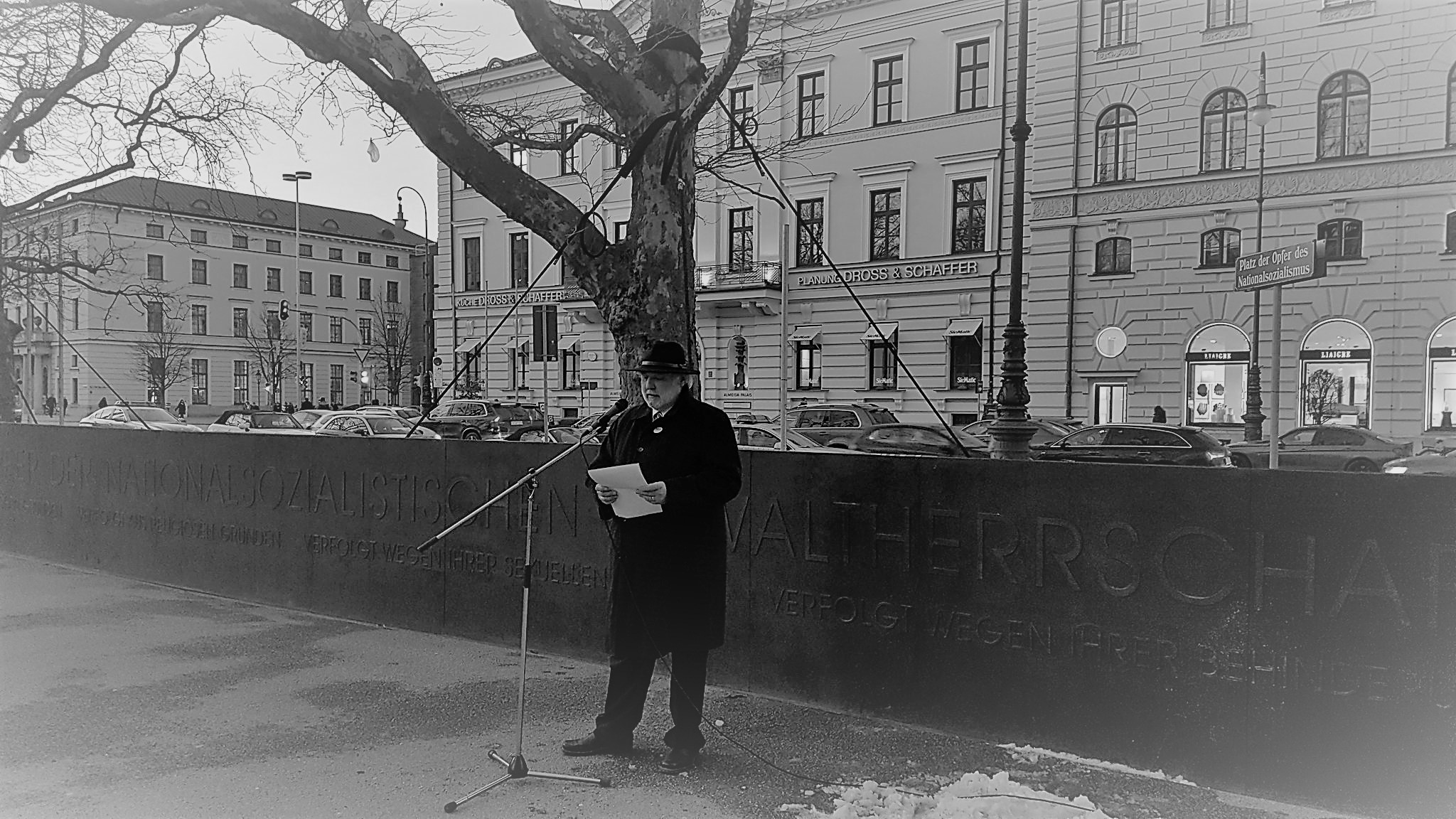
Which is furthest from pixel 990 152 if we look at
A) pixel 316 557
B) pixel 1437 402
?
pixel 316 557

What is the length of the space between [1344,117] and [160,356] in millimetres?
73438

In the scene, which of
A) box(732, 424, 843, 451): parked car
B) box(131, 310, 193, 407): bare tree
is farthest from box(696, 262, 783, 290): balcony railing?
box(131, 310, 193, 407): bare tree

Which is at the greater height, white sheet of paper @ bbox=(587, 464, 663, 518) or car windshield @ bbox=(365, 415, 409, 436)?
white sheet of paper @ bbox=(587, 464, 663, 518)

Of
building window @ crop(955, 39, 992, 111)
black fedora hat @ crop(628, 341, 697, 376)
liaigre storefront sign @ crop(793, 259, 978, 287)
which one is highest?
building window @ crop(955, 39, 992, 111)

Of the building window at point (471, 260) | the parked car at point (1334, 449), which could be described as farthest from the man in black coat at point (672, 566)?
the building window at point (471, 260)

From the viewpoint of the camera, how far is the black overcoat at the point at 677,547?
17.3 ft

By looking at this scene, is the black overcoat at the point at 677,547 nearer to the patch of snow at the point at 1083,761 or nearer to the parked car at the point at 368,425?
the patch of snow at the point at 1083,761

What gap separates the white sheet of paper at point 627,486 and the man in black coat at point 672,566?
4cm

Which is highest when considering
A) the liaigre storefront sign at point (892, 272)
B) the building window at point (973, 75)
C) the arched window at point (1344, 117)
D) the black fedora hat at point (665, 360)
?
the building window at point (973, 75)

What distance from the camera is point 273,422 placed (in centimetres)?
3856

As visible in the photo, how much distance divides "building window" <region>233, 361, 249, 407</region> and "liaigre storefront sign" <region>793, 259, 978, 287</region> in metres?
62.3

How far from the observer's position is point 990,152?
3925cm

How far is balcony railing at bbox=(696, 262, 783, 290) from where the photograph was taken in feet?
144

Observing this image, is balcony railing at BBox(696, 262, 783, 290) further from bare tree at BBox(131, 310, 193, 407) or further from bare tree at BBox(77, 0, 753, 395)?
bare tree at BBox(131, 310, 193, 407)
